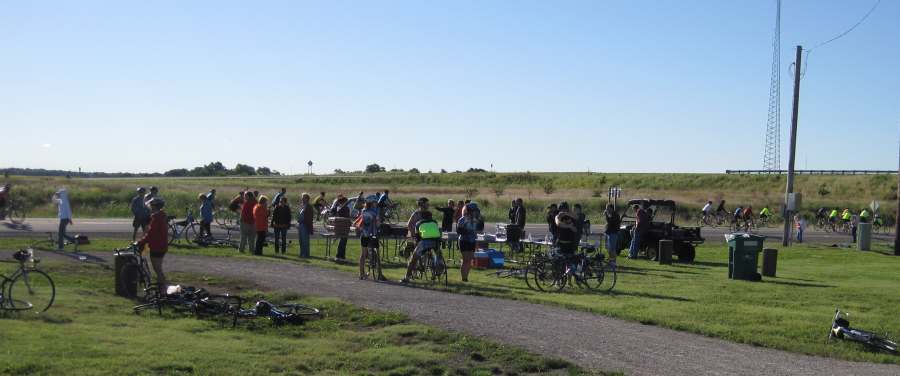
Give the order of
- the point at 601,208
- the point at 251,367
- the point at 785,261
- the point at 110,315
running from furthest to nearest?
the point at 601,208 → the point at 785,261 → the point at 110,315 → the point at 251,367

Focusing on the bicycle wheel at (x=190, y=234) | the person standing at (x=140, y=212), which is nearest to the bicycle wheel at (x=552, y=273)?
the person standing at (x=140, y=212)

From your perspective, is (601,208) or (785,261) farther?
(601,208)

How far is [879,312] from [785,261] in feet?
44.7

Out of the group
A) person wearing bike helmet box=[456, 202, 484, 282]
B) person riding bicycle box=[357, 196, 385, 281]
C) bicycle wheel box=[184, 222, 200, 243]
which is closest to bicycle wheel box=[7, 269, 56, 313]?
person riding bicycle box=[357, 196, 385, 281]

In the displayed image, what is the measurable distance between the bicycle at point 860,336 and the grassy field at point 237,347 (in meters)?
4.79

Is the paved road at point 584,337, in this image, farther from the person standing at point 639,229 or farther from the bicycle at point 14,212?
the bicycle at point 14,212

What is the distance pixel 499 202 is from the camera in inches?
2446

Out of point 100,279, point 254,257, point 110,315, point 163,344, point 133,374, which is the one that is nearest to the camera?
point 133,374

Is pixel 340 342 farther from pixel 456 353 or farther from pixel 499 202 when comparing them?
pixel 499 202

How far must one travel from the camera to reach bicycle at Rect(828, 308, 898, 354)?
12.9m

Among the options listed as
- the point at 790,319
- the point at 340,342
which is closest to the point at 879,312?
the point at 790,319

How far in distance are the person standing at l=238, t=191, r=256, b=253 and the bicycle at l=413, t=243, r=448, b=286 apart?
281 inches

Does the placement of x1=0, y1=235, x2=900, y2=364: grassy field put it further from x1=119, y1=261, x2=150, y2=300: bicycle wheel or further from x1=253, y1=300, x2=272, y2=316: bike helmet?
x1=119, y1=261, x2=150, y2=300: bicycle wheel

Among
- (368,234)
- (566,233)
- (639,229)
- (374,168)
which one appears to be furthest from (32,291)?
(374,168)
